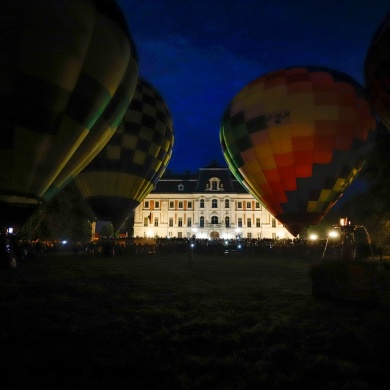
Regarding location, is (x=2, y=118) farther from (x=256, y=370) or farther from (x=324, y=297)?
(x=324, y=297)

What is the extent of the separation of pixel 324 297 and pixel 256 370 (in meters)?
4.37

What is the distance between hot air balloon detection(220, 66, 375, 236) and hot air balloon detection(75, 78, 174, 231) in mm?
4705

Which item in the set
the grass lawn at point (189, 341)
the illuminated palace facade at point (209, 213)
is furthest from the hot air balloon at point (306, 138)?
the illuminated palace facade at point (209, 213)

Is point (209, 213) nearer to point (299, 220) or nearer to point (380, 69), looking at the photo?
point (299, 220)

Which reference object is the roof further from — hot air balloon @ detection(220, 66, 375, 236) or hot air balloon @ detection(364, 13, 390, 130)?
hot air balloon @ detection(364, 13, 390, 130)

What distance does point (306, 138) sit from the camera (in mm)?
13609

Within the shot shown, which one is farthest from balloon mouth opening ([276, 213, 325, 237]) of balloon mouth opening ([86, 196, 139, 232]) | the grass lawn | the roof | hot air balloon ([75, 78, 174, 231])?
the roof

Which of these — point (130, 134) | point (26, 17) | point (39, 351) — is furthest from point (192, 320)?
point (130, 134)

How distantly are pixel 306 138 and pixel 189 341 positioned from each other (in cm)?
1129

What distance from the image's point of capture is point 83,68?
23.2 feet

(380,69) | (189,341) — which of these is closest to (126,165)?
(380,69)

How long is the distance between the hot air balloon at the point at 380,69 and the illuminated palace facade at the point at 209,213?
52729mm

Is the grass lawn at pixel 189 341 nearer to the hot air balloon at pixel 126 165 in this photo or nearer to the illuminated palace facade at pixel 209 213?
the hot air balloon at pixel 126 165

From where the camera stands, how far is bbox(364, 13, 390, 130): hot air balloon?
Result: 33.8 ft
